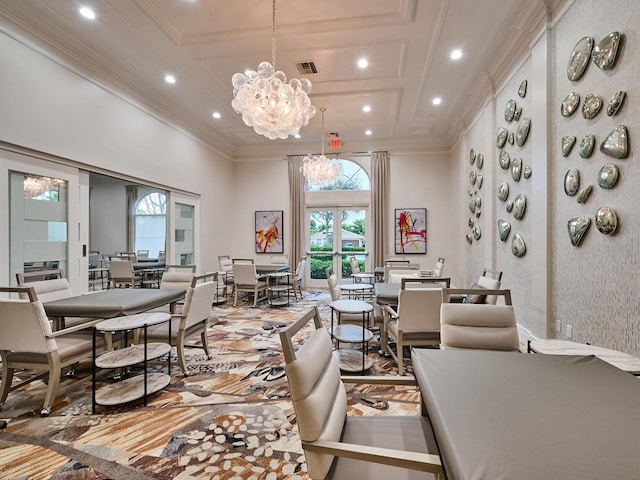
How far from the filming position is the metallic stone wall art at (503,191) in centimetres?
416

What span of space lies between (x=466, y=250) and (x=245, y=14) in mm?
5730

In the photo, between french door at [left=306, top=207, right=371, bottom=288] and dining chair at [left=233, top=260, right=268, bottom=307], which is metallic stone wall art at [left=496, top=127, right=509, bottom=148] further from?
dining chair at [left=233, top=260, right=268, bottom=307]

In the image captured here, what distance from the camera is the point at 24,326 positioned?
2.19m

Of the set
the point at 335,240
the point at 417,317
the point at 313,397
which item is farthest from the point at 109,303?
the point at 335,240

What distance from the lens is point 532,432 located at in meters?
0.90

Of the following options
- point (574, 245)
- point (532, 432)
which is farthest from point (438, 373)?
point (574, 245)

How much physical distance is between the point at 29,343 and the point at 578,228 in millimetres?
4557

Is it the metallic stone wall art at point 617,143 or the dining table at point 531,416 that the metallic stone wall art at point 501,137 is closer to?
the metallic stone wall art at point 617,143

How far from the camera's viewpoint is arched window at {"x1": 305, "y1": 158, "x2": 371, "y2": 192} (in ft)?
27.4

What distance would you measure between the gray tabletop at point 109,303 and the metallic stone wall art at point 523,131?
14.8 ft

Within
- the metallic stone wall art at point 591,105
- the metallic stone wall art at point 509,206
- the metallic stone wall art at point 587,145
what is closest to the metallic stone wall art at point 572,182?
the metallic stone wall art at point 587,145

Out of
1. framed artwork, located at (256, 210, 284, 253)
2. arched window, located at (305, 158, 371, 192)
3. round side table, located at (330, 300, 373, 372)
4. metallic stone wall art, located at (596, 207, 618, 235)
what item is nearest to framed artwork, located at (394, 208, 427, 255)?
arched window, located at (305, 158, 371, 192)

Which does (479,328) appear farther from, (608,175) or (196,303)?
(196,303)

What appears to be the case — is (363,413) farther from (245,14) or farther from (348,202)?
(348,202)
